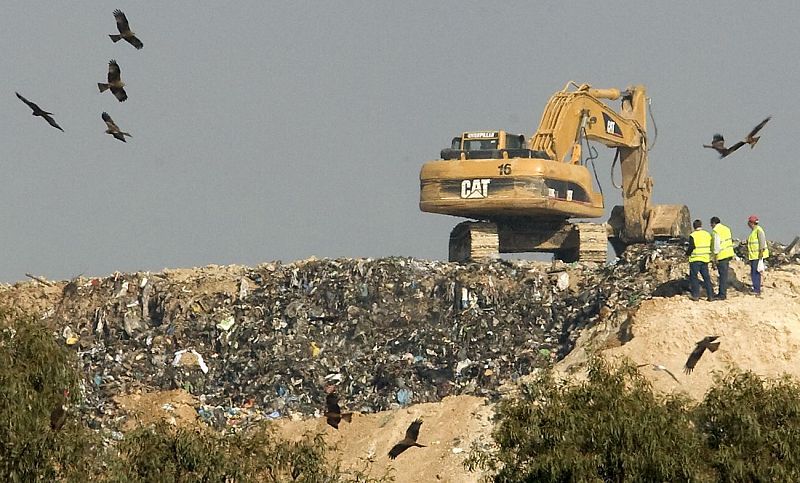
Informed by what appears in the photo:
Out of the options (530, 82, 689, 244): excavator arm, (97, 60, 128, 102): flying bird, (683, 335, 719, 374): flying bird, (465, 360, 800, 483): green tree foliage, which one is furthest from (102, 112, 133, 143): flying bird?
(530, 82, 689, 244): excavator arm

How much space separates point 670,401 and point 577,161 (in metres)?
15.4

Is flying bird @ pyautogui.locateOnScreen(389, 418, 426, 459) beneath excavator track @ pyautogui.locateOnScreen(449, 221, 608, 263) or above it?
beneath

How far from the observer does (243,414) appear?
90.9 ft

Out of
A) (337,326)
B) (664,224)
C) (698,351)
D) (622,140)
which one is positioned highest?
(622,140)

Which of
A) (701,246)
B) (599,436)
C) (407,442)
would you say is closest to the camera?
(599,436)

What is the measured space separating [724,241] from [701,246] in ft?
1.25

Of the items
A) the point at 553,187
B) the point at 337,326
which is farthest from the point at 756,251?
the point at 337,326

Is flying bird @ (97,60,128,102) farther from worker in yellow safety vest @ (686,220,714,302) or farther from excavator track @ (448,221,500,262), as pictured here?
excavator track @ (448,221,500,262)

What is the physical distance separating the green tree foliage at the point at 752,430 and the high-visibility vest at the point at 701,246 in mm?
8481

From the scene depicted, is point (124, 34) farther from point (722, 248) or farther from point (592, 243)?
point (592, 243)

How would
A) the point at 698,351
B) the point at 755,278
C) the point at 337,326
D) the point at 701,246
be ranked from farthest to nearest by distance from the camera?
the point at 337,326 → the point at 755,278 → the point at 701,246 → the point at 698,351

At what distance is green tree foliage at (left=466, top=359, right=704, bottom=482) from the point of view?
17.3 metres

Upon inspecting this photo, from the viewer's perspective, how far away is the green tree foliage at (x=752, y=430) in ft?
56.2

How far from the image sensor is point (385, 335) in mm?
29781
